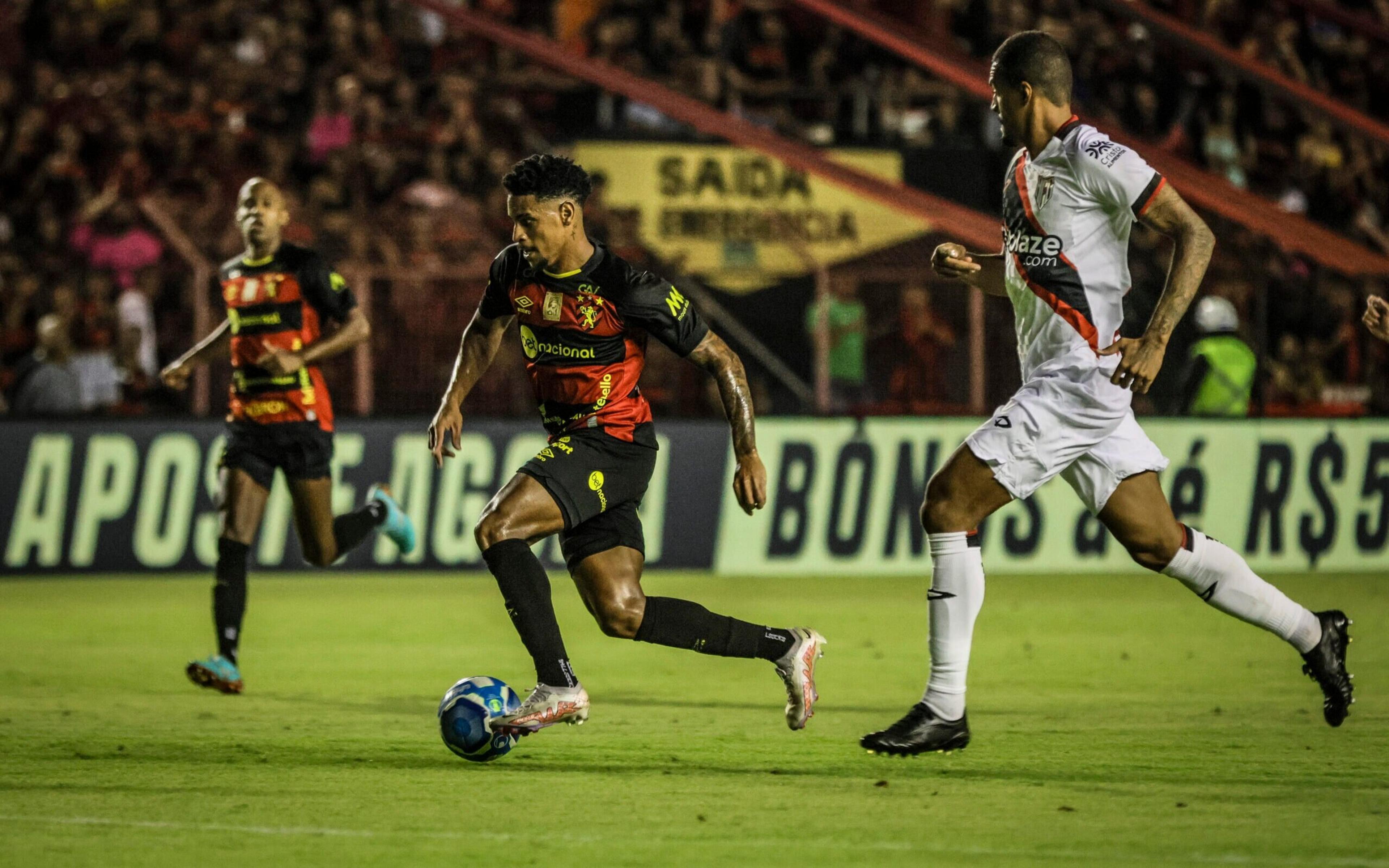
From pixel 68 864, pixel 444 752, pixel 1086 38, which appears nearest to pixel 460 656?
pixel 444 752

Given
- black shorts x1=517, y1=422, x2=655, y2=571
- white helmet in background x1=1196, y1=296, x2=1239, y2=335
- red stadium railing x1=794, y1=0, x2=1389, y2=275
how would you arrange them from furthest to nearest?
1. red stadium railing x1=794, y1=0, x2=1389, y2=275
2. white helmet in background x1=1196, y1=296, x2=1239, y2=335
3. black shorts x1=517, y1=422, x2=655, y2=571

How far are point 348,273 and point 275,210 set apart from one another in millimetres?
5675

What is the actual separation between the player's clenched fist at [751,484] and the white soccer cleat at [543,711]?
85cm

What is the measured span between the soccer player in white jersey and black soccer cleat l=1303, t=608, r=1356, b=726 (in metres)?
0.60

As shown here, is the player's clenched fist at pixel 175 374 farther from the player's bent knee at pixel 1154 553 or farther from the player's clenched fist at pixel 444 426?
the player's bent knee at pixel 1154 553

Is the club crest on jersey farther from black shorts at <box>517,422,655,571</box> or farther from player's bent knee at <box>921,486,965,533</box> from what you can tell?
player's bent knee at <box>921,486,965,533</box>


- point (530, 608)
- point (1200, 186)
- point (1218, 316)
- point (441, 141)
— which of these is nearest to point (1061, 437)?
point (530, 608)

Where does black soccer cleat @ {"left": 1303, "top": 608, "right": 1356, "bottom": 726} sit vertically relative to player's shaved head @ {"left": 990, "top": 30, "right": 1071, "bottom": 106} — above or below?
below

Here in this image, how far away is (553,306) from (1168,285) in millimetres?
2111

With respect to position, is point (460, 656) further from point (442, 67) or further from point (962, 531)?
point (442, 67)

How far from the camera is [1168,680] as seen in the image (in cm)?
902

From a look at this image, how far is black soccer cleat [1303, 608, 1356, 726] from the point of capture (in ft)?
22.8

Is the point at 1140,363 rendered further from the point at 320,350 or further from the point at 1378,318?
the point at 320,350

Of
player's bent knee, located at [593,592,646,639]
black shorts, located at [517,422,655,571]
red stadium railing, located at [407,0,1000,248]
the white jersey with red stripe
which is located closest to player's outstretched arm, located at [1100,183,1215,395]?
the white jersey with red stripe
